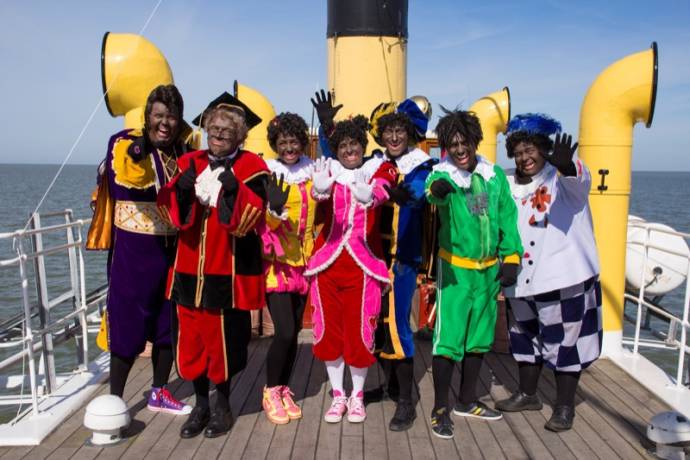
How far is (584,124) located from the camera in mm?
4566

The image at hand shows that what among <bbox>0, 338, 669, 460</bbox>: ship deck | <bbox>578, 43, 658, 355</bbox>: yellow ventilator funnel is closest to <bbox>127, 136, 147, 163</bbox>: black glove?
<bbox>0, 338, 669, 460</bbox>: ship deck

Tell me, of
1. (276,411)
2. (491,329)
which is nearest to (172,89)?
(276,411)

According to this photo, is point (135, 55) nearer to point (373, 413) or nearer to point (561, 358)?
point (373, 413)

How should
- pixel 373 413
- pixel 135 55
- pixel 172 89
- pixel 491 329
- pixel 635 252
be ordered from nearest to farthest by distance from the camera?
pixel 172 89 → pixel 491 329 → pixel 373 413 → pixel 135 55 → pixel 635 252

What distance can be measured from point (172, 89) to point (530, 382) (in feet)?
8.63

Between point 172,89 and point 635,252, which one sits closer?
point 172,89

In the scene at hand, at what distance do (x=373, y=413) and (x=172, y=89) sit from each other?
6.96 feet

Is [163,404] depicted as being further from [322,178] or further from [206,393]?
[322,178]

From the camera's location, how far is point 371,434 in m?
3.18

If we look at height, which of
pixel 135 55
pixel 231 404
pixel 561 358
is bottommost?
pixel 231 404

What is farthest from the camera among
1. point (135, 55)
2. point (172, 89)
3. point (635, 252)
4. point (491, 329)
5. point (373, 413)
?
point (635, 252)

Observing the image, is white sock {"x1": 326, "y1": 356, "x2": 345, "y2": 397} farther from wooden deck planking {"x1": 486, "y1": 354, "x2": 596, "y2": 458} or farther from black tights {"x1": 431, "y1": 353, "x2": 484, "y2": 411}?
wooden deck planking {"x1": 486, "y1": 354, "x2": 596, "y2": 458}

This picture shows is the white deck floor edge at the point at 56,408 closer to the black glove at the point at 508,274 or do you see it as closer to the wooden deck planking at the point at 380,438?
the wooden deck planking at the point at 380,438

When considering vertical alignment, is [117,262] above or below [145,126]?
below
